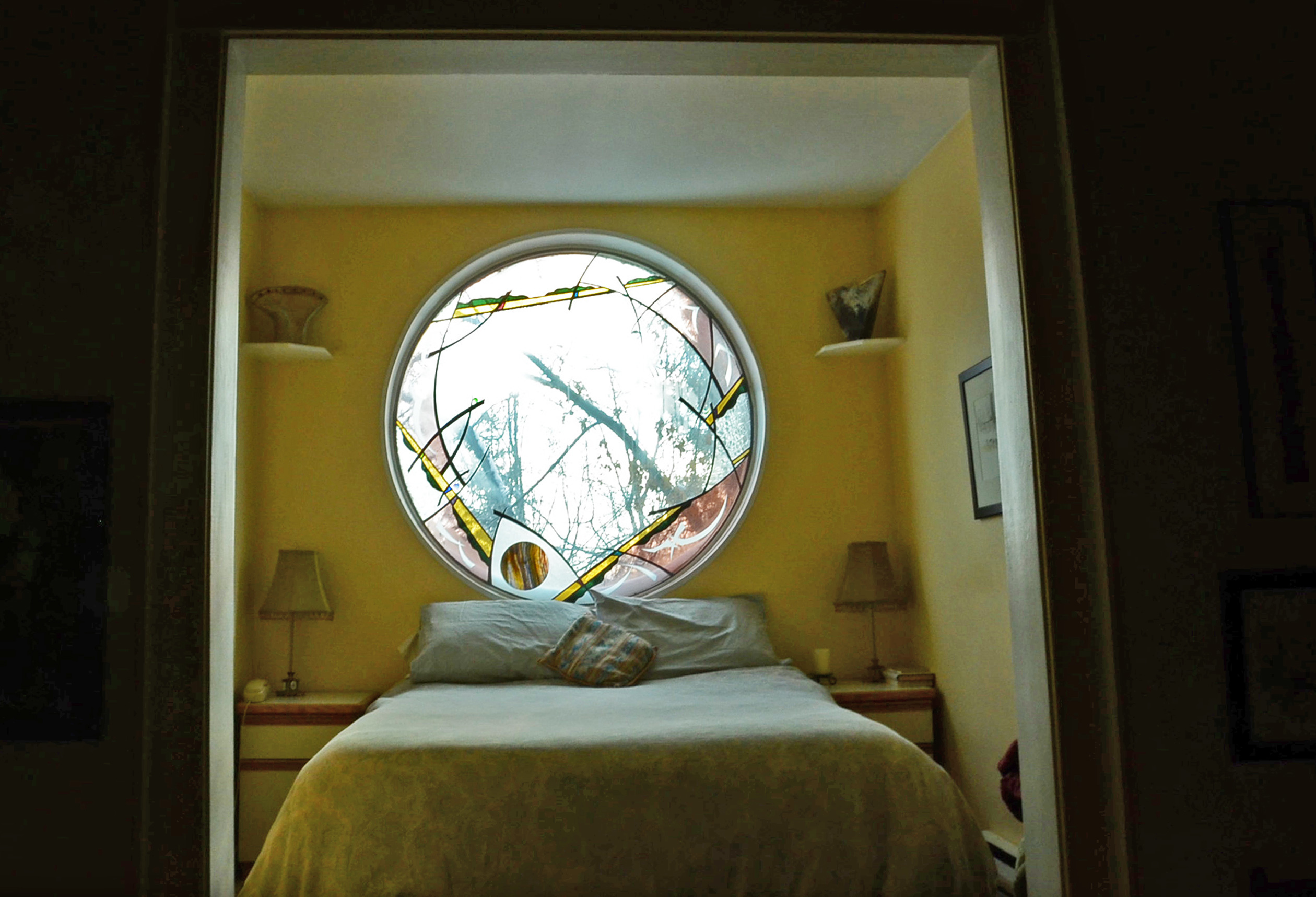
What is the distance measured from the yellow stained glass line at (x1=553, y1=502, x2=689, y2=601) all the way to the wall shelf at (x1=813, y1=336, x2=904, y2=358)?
994mm

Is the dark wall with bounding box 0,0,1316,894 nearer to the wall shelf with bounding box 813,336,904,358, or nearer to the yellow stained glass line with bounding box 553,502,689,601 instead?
the wall shelf with bounding box 813,336,904,358

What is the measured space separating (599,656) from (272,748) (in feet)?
4.36

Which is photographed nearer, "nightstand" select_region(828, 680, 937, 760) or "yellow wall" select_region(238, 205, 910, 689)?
"nightstand" select_region(828, 680, 937, 760)

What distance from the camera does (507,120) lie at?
3807 millimetres

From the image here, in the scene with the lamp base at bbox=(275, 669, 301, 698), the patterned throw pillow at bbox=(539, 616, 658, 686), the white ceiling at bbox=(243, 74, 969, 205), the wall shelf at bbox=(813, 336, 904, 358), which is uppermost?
the white ceiling at bbox=(243, 74, 969, 205)

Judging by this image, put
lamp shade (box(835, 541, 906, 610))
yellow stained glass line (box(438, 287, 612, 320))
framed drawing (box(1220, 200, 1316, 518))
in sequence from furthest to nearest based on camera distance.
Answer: yellow stained glass line (box(438, 287, 612, 320))
lamp shade (box(835, 541, 906, 610))
framed drawing (box(1220, 200, 1316, 518))

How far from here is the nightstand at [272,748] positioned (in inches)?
155

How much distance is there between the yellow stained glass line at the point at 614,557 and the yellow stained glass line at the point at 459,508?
1.32ft

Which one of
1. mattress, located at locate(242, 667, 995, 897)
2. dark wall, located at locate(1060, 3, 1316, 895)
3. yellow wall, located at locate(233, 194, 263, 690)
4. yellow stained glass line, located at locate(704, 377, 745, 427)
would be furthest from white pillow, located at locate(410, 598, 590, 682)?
dark wall, located at locate(1060, 3, 1316, 895)

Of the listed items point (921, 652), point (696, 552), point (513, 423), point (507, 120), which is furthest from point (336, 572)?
point (921, 652)

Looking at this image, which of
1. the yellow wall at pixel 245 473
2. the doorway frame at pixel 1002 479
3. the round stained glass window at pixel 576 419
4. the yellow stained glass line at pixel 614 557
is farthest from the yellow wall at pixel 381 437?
the doorway frame at pixel 1002 479

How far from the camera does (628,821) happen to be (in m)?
2.67

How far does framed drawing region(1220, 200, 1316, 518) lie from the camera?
1932 millimetres

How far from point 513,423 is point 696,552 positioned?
1.06 meters
